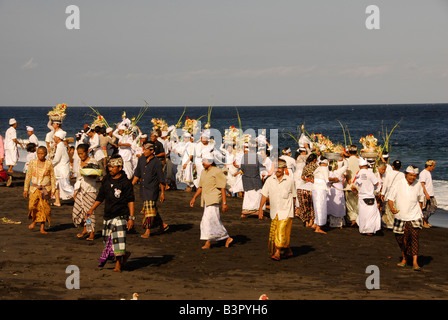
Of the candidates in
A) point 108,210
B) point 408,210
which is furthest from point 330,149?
point 108,210

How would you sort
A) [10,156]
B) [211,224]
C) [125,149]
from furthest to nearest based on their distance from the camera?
[10,156] → [125,149] → [211,224]

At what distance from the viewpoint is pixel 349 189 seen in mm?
15484

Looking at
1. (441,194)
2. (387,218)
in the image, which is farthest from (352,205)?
(441,194)

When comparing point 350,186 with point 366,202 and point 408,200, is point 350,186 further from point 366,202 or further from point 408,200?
point 408,200

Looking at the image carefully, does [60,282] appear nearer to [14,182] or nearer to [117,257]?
[117,257]

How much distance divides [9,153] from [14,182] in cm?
99

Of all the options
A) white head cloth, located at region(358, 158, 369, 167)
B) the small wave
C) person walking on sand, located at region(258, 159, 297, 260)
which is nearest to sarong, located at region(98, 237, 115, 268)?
person walking on sand, located at region(258, 159, 297, 260)

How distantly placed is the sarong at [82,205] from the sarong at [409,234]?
18.9ft

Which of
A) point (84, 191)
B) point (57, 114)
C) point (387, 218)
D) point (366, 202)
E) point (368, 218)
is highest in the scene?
point (57, 114)

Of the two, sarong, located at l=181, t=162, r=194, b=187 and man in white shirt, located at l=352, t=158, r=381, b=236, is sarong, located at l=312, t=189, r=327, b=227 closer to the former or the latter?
man in white shirt, located at l=352, t=158, r=381, b=236

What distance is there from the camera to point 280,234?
1177 cm

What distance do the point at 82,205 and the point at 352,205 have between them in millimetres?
6599

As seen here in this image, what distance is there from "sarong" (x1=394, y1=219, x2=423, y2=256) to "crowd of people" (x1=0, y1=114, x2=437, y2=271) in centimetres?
2

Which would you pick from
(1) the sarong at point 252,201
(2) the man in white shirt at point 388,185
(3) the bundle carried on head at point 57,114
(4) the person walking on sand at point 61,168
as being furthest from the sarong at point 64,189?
(2) the man in white shirt at point 388,185
